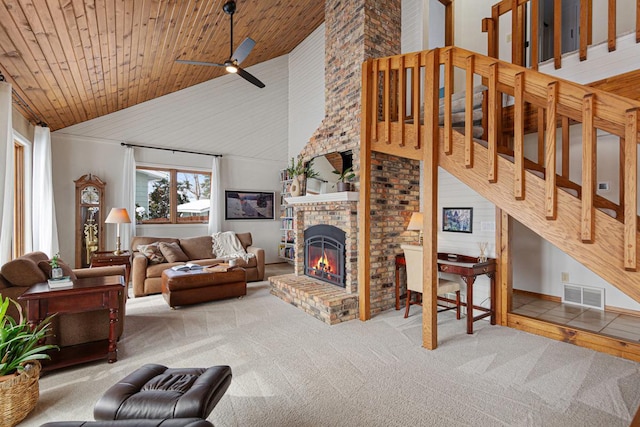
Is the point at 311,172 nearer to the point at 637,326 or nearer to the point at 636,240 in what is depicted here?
the point at 636,240

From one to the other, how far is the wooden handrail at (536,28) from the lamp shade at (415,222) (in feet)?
6.73

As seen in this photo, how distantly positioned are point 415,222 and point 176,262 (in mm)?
4129

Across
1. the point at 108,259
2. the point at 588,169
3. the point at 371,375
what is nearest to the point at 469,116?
the point at 588,169

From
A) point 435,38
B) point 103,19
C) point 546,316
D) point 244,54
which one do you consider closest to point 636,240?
point 546,316

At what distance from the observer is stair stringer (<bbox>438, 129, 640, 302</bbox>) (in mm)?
2012

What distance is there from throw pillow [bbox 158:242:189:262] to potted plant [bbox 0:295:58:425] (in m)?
3.37

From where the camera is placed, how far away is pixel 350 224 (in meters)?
4.07

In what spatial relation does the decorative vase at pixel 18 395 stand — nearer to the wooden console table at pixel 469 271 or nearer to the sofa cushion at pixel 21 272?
the sofa cushion at pixel 21 272

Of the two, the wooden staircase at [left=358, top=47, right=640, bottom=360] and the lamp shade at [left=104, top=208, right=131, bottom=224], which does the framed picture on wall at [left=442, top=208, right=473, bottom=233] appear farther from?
the lamp shade at [left=104, top=208, right=131, bottom=224]

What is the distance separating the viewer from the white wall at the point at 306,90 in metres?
7.04

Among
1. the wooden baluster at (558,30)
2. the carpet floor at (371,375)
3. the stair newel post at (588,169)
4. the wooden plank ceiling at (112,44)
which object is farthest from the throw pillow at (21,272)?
the wooden baluster at (558,30)

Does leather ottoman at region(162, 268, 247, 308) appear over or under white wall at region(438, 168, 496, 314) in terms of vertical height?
under

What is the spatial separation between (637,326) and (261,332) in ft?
13.8

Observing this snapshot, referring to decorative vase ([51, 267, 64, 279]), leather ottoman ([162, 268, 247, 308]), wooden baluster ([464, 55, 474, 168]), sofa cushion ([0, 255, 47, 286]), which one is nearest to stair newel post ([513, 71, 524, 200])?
wooden baluster ([464, 55, 474, 168])
